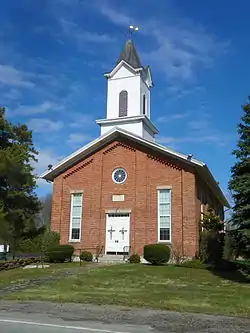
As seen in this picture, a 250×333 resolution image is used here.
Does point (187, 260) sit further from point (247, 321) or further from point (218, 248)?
Answer: point (247, 321)

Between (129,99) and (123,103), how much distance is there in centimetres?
57

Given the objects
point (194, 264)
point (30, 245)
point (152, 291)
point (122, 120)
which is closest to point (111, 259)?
point (194, 264)

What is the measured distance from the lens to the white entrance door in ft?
89.3

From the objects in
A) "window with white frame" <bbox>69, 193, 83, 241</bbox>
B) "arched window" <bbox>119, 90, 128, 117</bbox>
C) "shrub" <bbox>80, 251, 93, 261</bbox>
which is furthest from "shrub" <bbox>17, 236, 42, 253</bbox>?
"arched window" <bbox>119, 90, 128, 117</bbox>

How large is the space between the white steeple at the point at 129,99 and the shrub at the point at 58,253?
33.1 ft

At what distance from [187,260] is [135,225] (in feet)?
13.6

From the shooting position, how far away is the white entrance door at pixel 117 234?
27.2m

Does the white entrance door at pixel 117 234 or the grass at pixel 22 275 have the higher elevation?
the white entrance door at pixel 117 234

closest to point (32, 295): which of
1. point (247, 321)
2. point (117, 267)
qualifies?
point (247, 321)

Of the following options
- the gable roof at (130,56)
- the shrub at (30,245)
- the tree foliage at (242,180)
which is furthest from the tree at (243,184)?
the shrub at (30,245)

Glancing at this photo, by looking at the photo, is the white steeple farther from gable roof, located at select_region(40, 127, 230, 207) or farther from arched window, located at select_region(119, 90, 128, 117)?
gable roof, located at select_region(40, 127, 230, 207)

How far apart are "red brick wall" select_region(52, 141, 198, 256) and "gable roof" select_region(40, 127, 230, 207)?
0.42 metres

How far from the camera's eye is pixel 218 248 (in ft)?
83.3

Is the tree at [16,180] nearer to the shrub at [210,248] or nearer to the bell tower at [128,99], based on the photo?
the bell tower at [128,99]
